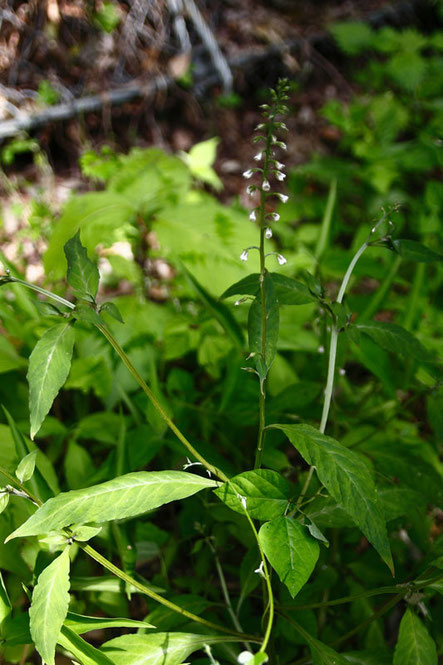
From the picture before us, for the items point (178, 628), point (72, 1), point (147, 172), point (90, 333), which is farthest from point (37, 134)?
point (178, 628)

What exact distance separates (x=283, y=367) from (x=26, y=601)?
1.08 m

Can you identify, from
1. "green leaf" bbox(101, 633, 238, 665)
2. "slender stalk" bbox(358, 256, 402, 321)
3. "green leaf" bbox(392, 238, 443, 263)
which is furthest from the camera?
"slender stalk" bbox(358, 256, 402, 321)

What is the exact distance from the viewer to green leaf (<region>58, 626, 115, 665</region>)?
96 cm

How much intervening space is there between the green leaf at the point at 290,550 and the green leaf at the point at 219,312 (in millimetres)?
744

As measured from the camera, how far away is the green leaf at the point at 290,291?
3.56 feet

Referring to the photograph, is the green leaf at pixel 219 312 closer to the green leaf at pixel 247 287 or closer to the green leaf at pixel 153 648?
the green leaf at pixel 247 287

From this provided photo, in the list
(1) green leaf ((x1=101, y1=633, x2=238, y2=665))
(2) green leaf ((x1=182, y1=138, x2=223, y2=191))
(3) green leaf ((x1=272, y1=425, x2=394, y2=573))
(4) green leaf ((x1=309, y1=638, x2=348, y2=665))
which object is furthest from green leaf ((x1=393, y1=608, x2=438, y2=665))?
(2) green leaf ((x1=182, y1=138, x2=223, y2=191))

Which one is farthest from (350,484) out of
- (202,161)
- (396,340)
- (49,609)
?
(202,161)

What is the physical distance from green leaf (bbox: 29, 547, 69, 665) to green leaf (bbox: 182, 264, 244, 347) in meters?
0.86

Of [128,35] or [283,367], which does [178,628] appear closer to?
[283,367]

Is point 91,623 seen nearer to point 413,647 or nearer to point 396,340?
point 413,647

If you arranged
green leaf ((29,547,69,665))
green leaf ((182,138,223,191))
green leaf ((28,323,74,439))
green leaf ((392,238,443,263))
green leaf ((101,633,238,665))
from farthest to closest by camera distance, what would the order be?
green leaf ((182,138,223,191)) < green leaf ((392,238,443,263)) < green leaf ((101,633,238,665)) < green leaf ((28,323,74,439)) < green leaf ((29,547,69,665))

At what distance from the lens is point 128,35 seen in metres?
3.52

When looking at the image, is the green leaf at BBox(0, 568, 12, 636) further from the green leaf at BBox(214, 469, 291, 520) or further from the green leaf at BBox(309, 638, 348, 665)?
the green leaf at BBox(309, 638, 348, 665)
